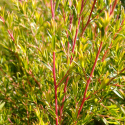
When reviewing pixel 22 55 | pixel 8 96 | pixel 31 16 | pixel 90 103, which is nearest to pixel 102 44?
pixel 90 103

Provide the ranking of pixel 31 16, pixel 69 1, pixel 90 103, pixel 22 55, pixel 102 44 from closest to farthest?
1. pixel 102 44
2. pixel 69 1
3. pixel 90 103
4. pixel 22 55
5. pixel 31 16

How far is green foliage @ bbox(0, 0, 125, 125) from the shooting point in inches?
23.7

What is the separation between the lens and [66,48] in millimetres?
729

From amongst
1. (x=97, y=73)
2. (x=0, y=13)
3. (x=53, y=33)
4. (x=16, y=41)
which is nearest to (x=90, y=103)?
(x=97, y=73)

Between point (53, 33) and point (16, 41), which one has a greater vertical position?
point (16, 41)

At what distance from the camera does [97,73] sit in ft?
2.46

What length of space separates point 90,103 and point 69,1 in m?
0.56

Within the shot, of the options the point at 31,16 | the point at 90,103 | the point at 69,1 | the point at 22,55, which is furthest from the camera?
the point at 31,16

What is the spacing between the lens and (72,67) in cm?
58

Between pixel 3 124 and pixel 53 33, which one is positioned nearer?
pixel 53 33

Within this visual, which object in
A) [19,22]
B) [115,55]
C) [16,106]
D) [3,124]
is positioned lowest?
[3,124]

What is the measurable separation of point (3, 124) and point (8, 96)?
0.26 metres

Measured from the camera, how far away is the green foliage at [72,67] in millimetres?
603

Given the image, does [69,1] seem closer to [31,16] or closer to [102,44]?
[102,44]
